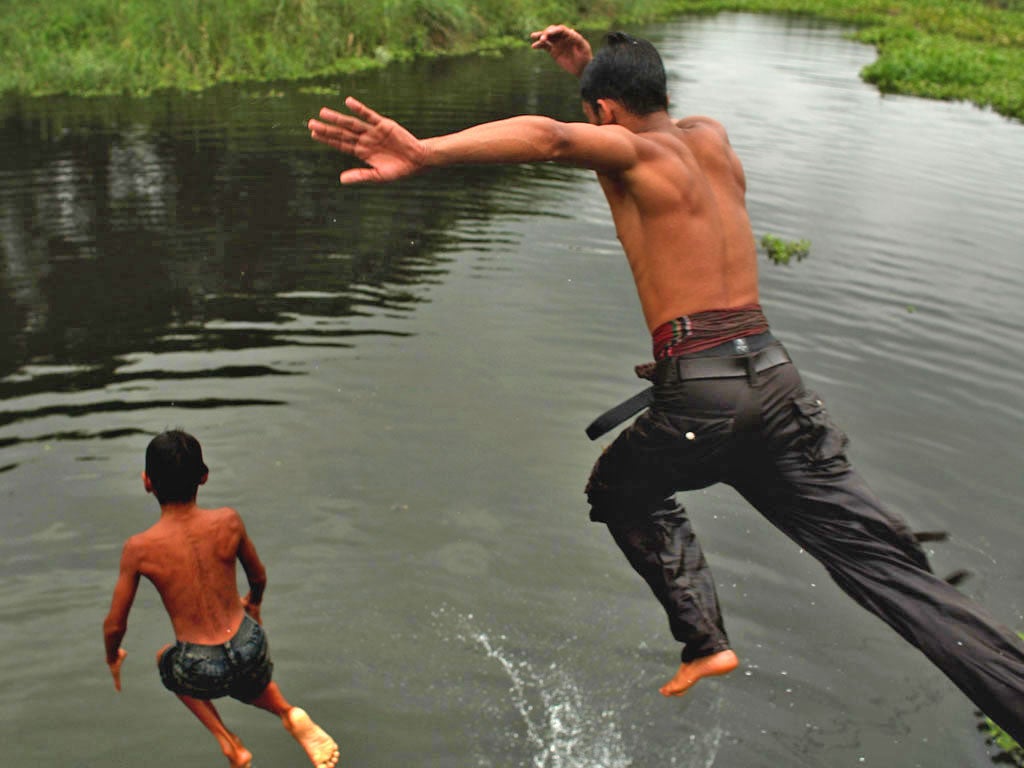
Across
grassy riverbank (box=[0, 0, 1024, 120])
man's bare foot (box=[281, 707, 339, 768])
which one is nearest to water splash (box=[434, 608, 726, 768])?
man's bare foot (box=[281, 707, 339, 768])

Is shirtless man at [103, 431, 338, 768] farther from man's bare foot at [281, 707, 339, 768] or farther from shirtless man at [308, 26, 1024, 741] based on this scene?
shirtless man at [308, 26, 1024, 741]

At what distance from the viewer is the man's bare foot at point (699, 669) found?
4125mm

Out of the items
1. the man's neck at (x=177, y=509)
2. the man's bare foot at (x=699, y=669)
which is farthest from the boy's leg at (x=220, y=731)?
the man's bare foot at (x=699, y=669)

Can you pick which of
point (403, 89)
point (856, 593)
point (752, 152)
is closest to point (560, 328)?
point (856, 593)

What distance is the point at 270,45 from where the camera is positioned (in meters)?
22.0

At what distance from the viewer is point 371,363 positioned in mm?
7812

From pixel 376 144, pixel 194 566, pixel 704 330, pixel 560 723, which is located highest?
pixel 376 144

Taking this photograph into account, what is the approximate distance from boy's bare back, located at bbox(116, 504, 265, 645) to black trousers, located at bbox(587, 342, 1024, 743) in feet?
5.12

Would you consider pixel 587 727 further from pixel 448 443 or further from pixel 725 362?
pixel 448 443

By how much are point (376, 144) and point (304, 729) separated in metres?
2.25

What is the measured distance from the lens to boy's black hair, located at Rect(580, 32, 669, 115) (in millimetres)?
3924

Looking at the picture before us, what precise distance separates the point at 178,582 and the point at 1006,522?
4.76 m

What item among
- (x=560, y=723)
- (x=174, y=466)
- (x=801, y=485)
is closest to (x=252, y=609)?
(x=174, y=466)

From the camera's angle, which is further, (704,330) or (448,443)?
(448,443)
